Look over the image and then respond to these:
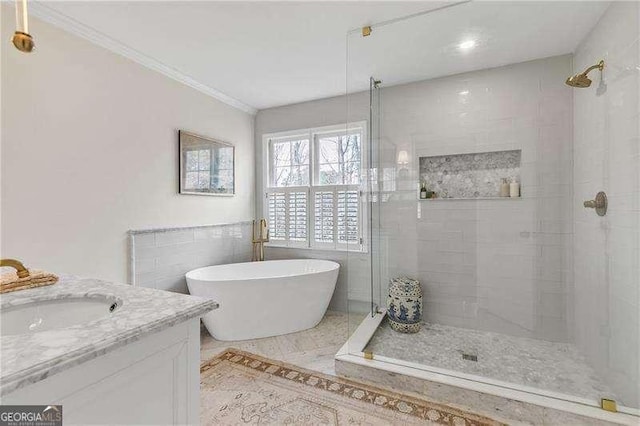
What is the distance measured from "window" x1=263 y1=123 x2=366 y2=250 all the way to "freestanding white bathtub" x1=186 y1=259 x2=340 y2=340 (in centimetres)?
59

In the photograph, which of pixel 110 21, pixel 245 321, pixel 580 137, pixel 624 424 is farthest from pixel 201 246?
pixel 580 137

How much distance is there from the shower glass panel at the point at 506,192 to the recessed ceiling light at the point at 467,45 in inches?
0.4

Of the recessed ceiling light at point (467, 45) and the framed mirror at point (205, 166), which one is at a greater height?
the recessed ceiling light at point (467, 45)

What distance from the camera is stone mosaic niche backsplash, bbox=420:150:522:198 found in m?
2.61

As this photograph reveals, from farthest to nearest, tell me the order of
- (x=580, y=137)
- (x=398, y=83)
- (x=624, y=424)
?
(x=398, y=83) → (x=580, y=137) → (x=624, y=424)

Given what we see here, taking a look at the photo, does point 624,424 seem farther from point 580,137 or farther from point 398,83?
point 398,83

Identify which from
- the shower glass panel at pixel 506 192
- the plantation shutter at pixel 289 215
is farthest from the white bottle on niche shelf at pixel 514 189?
the plantation shutter at pixel 289 215

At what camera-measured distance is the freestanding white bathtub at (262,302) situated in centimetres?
249

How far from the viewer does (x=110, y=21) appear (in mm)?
1976

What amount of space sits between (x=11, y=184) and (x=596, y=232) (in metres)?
3.73

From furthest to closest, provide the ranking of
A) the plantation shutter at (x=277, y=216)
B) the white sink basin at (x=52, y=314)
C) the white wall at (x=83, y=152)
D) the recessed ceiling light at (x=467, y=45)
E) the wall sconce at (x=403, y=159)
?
1. the plantation shutter at (x=277, y=216)
2. the wall sconce at (x=403, y=159)
3. the recessed ceiling light at (x=467, y=45)
4. the white wall at (x=83, y=152)
5. the white sink basin at (x=52, y=314)

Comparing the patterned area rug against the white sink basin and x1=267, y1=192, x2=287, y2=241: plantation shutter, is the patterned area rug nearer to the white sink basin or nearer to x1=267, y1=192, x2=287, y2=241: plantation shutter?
the white sink basin

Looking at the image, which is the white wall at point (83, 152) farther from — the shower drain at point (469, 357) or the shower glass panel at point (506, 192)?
the shower drain at point (469, 357)

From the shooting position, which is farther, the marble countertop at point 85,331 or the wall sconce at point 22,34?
the wall sconce at point 22,34
